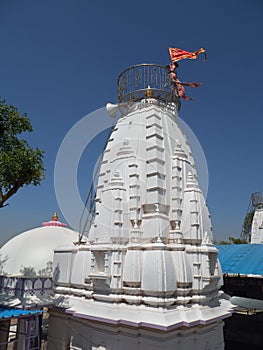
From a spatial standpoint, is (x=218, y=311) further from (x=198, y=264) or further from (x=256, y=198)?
(x=256, y=198)

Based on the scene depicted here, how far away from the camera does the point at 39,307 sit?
1115 centimetres

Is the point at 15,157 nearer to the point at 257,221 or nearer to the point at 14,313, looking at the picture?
the point at 14,313

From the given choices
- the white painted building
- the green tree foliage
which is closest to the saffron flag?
the green tree foliage

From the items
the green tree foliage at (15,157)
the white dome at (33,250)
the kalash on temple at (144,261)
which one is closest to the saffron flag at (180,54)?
the kalash on temple at (144,261)

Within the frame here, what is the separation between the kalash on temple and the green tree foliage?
10.5 ft

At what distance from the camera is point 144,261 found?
10.6 m

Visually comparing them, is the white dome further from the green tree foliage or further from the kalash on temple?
the green tree foliage

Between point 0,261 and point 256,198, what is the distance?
32.3 meters

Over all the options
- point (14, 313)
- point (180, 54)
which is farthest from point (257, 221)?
Answer: point (14, 313)

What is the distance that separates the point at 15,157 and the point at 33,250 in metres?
7.66

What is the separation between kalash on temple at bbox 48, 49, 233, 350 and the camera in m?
9.97

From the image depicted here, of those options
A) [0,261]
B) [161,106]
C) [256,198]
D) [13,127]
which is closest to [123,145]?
[161,106]

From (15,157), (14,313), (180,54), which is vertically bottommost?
(14,313)

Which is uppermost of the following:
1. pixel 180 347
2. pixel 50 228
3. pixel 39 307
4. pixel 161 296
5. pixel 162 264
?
pixel 50 228
